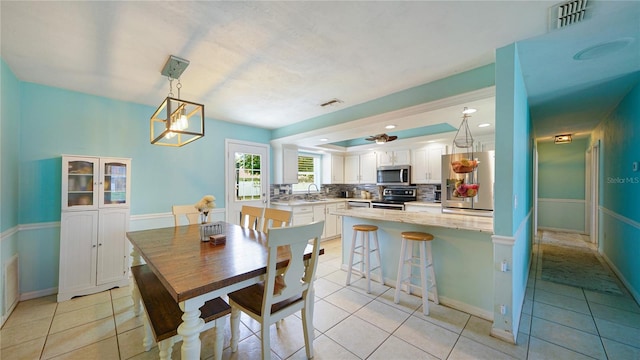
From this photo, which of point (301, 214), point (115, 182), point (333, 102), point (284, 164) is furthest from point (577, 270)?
point (115, 182)

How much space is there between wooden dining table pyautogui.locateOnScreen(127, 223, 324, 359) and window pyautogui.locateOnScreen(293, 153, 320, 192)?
11.6ft

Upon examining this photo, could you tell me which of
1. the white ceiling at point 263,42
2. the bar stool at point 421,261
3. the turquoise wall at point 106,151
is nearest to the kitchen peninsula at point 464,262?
the bar stool at point 421,261

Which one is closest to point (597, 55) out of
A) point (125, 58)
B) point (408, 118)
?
point (408, 118)

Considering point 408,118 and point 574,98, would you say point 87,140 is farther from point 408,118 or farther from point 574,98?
point 574,98

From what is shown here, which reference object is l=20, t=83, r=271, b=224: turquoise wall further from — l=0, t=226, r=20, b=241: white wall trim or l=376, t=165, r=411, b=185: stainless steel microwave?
l=376, t=165, r=411, b=185: stainless steel microwave

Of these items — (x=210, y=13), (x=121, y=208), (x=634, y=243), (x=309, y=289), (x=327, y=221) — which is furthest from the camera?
(x=327, y=221)

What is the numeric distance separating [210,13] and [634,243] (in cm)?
473

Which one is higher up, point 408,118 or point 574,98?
point 574,98

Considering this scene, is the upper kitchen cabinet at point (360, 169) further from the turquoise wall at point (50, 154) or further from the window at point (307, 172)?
the turquoise wall at point (50, 154)

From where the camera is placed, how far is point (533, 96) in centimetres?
305

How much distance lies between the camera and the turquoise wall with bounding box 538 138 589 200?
5695mm

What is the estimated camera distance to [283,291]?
1577 millimetres

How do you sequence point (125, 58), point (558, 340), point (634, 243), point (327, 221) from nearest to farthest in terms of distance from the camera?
point (558, 340) → point (125, 58) → point (634, 243) → point (327, 221)

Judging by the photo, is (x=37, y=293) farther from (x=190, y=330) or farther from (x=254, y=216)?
(x=190, y=330)
